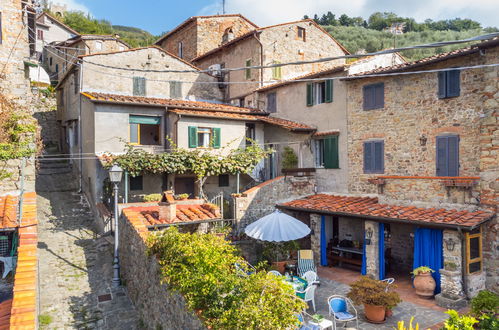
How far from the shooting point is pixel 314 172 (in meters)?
17.5

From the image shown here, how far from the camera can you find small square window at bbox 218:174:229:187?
728 inches

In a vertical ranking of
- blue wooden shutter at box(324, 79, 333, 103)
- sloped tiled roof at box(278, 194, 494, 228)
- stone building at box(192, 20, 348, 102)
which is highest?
stone building at box(192, 20, 348, 102)

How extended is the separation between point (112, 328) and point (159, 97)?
548 inches

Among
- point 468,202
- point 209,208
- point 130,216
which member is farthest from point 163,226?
point 468,202

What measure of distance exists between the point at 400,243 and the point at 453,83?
679cm

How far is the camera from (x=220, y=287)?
6.08 metres

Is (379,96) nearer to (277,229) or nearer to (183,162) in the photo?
(277,229)

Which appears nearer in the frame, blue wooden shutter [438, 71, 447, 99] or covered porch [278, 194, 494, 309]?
covered porch [278, 194, 494, 309]

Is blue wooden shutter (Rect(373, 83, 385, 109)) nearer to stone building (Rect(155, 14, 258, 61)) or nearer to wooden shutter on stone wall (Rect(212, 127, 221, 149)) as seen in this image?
wooden shutter on stone wall (Rect(212, 127, 221, 149))

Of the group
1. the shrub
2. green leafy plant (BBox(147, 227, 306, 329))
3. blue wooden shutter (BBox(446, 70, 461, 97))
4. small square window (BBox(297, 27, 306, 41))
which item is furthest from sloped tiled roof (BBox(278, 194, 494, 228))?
small square window (BBox(297, 27, 306, 41))

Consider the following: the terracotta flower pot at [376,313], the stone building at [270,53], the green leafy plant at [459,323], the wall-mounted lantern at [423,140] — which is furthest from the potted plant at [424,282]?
the stone building at [270,53]

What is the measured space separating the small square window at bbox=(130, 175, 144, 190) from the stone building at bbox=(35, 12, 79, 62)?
3359 centimetres

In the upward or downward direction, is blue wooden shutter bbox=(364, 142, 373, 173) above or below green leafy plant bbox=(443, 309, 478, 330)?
above

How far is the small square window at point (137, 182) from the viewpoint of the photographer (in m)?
16.5
